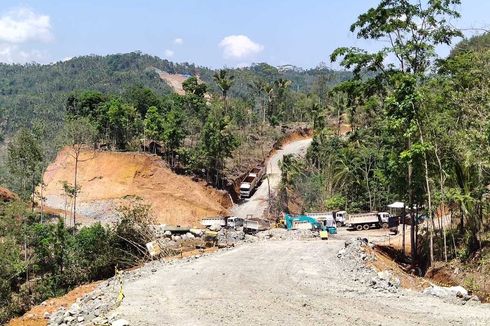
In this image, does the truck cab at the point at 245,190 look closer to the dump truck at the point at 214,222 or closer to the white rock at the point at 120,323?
the dump truck at the point at 214,222

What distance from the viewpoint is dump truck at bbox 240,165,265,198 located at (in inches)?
2504

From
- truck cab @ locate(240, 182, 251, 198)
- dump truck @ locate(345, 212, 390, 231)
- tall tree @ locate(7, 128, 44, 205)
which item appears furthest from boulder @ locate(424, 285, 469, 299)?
truck cab @ locate(240, 182, 251, 198)

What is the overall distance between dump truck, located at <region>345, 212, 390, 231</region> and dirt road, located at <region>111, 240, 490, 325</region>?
768 inches

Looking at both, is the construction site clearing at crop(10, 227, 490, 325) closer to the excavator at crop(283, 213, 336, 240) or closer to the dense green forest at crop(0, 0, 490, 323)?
the dense green forest at crop(0, 0, 490, 323)

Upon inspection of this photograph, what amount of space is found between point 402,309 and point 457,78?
50.1 ft

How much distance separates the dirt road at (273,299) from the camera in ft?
59.7

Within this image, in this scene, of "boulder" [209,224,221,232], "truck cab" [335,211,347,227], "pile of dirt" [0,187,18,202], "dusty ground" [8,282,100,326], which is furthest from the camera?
"pile of dirt" [0,187,18,202]

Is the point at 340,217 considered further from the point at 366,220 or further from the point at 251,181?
the point at 251,181

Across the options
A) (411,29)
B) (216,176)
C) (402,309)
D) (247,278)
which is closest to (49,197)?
(216,176)

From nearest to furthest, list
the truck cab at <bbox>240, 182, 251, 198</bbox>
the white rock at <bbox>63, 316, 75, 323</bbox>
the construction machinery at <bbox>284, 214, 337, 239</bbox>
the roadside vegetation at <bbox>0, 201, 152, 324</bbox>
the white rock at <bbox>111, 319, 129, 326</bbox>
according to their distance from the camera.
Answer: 1. the white rock at <bbox>111, 319, 129, 326</bbox>
2. the white rock at <bbox>63, 316, 75, 323</bbox>
3. the roadside vegetation at <bbox>0, 201, 152, 324</bbox>
4. the construction machinery at <bbox>284, 214, 337, 239</bbox>
5. the truck cab at <bbox>240, 182, 251, 198</bbox>

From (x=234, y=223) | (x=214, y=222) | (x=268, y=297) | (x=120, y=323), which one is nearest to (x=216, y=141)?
(x=214, y=222)

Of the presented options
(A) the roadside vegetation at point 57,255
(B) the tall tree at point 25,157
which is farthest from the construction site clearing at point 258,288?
(B) the tall tree at point 25,157

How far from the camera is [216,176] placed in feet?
205

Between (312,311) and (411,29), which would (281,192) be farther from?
(312,311)
